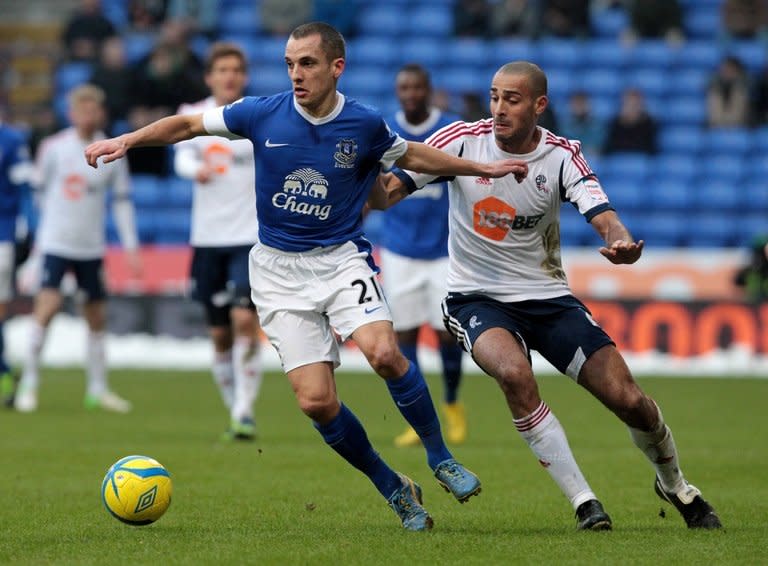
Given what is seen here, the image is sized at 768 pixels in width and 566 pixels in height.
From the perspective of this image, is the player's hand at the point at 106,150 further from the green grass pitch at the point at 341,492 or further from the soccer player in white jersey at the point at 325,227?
the green grass pitch at the point at 341,492

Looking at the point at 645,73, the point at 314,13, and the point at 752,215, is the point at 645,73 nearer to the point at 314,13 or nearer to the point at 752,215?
the point at 752,215

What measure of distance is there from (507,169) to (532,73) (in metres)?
0.53

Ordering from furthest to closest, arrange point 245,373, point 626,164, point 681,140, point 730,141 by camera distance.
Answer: point 681,140 < point 730,141 < point 626,164 < point 245,373

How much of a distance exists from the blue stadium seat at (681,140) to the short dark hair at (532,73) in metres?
15.7

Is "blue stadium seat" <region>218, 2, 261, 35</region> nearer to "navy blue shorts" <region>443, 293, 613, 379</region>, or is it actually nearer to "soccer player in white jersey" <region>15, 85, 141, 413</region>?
"soccer player in white jersey" <region>15, 85, 141, 413</region>

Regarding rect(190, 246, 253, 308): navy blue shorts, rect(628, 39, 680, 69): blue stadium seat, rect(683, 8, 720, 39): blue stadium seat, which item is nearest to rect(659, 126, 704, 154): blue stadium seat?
rect(628, 39, 680, 69): blue stadium seat

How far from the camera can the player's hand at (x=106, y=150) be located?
→ 251 inches

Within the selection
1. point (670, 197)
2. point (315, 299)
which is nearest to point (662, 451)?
point (315, 299)

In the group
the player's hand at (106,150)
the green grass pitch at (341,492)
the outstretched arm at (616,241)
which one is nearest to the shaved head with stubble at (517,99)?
the outstretched arm at (616,241)

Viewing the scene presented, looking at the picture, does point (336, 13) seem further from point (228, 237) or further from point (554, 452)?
point (554, 452)

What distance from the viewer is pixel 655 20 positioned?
22531 mm

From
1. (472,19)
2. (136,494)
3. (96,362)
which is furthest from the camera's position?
(472,19)

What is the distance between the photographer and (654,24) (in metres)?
22.6

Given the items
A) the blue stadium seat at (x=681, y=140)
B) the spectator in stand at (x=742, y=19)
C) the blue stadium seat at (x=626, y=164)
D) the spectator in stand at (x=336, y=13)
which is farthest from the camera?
the spectator in stand at (x=742, y=19)
